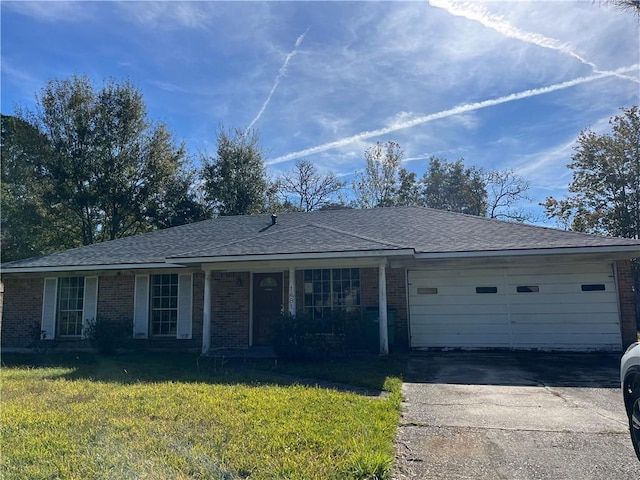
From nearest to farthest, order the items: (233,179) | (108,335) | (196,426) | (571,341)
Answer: (196,426) < (571,341) < (108,335) < (233,179)

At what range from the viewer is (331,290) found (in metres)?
12.3

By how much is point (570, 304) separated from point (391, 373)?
18.9ft

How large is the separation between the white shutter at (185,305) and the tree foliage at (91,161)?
1526 cm

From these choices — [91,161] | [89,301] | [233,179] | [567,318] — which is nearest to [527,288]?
[567,318]

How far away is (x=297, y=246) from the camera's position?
10.6m

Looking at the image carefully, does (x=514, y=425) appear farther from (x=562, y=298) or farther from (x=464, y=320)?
(x=562, y=298)

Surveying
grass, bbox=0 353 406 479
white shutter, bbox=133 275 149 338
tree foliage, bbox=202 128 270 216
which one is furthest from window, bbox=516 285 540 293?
tree foliage, bbox=202 128 270 216

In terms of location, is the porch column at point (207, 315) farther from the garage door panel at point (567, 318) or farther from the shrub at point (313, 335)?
the garage door panel at point (567, 318)

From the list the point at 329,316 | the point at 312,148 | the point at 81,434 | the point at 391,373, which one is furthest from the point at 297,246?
the point at 312,148

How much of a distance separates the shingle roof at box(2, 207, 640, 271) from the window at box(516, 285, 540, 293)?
1.26 m

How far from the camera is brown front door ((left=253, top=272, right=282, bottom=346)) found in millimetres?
12617

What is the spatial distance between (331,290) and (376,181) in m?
23.3

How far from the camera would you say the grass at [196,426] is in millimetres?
3939

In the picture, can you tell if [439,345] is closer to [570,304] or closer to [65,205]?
[570,304]
